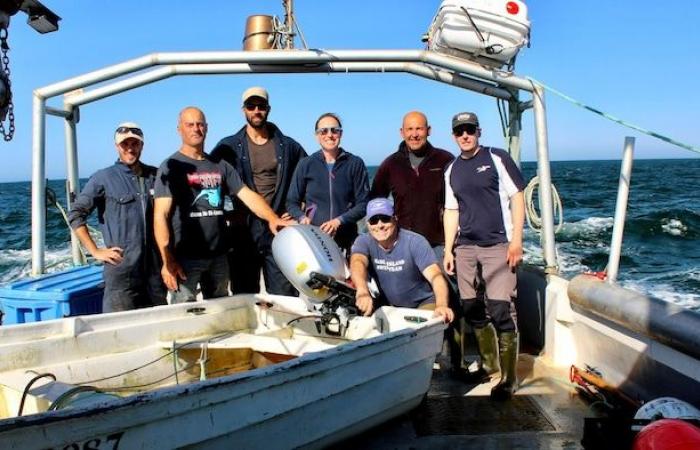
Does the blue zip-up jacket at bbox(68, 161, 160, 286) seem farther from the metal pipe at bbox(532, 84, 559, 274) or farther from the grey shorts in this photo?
the metal pipe at bbox(532, 84, 559, 274)

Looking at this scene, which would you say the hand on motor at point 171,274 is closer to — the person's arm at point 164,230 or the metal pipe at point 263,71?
the person's arm at point 164,230

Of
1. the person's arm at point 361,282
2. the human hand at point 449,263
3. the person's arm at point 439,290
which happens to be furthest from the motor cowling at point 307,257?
the human hand at point 449,263

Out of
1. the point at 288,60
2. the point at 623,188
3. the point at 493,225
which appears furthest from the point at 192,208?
the point at 623,188

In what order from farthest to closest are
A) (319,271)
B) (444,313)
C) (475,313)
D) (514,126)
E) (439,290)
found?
(514,126) → (475,313) → (319,271) → (439,290) → (444,313)

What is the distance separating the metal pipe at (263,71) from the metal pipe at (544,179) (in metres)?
0.55

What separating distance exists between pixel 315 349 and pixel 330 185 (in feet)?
4.38

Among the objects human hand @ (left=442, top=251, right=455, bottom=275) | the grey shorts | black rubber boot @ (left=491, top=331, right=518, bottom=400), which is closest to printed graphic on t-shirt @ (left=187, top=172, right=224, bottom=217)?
human hand @ (left=442, top=251, right=455, bottom=275)

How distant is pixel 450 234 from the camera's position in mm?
4805

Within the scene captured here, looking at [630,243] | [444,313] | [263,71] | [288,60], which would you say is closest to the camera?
[444,313]

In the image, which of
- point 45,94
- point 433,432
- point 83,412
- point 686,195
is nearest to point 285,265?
point 433,432

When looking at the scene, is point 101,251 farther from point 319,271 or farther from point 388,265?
point 388,265

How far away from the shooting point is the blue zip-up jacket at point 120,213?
4.53 meters

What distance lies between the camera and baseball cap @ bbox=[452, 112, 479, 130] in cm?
447

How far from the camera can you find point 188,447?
2.91 m
